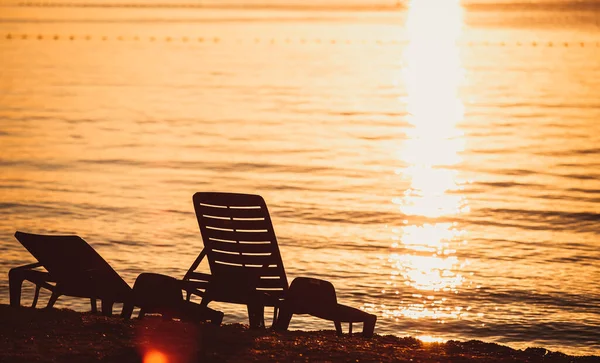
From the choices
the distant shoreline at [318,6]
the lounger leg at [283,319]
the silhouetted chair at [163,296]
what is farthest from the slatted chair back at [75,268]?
the distant shoreline at [318,6]

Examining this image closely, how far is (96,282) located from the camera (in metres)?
7.70

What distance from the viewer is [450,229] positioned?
1435 cm

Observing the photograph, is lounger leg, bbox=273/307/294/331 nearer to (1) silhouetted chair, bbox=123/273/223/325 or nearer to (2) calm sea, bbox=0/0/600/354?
(1) silhouetted chair, bbox=123/273/223/325

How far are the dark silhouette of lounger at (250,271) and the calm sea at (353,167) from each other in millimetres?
2013

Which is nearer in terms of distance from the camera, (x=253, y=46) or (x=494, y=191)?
→ (x=494, y=191)

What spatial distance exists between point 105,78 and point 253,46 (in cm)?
1318

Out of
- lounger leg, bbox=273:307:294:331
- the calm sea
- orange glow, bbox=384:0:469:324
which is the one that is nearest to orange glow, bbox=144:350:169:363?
lounger leg, bbox=273:307:294:331

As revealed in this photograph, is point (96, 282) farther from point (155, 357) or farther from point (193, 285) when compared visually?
point (155, 357)

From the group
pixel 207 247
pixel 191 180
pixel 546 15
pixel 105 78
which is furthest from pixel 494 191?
pixel 546 15

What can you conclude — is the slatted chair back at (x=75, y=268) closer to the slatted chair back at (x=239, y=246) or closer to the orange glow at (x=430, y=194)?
the slatted chair back at (x=239, y=246)

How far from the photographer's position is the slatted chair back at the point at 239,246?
7.85 metres

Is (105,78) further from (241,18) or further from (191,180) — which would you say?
(241,18)

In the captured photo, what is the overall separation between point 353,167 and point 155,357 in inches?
487

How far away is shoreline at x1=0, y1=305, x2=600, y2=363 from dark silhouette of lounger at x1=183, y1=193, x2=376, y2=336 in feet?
0.58
